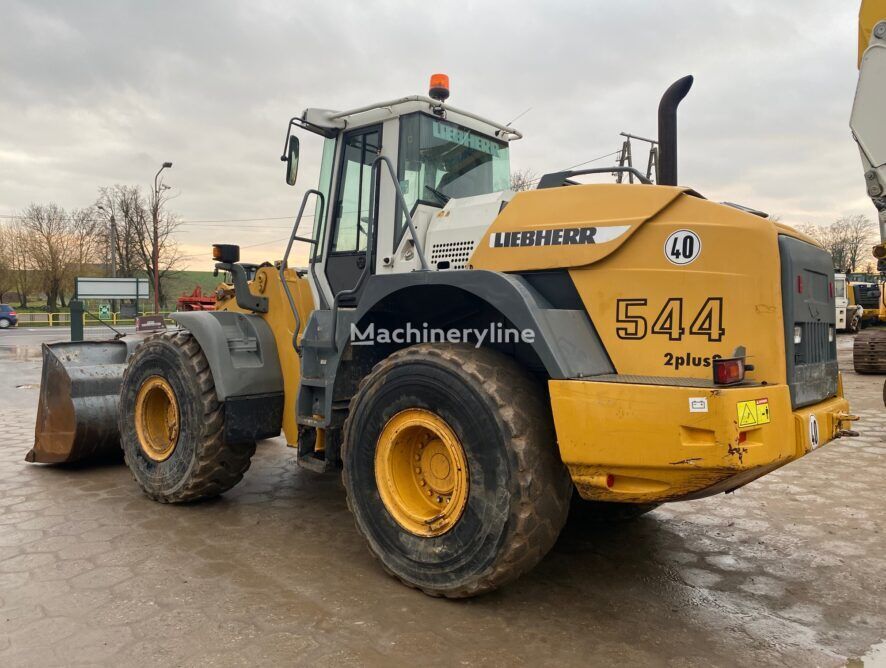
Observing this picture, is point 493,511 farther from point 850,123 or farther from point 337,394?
point 850,123

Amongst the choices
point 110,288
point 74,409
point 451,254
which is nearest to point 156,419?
point 74,409

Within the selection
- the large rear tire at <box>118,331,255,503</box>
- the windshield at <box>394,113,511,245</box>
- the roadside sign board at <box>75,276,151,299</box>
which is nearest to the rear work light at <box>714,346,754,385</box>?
the windshield at <box>394,113,511,245</box>

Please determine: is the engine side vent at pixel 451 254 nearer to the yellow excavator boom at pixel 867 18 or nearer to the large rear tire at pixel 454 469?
the large rear tire at pixel 454 469

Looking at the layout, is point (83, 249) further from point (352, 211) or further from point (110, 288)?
point (352, 211)

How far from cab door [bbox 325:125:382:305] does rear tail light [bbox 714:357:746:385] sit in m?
2.51

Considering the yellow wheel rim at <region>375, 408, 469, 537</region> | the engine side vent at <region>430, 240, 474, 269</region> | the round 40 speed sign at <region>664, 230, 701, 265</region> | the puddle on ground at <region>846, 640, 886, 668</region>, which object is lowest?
the puddle on ground at <region>846, 640, 886, 668</region>

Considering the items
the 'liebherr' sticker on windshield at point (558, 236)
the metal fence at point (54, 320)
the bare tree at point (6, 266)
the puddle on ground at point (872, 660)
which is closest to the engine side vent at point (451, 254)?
the 'liebherr' sticker on windshield at point (558, 236)

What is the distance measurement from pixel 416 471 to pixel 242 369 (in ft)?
5.65

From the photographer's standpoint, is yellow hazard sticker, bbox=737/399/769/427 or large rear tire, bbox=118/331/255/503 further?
large rear tire, bbox=118/331/255/503

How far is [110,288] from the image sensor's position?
74.5 feet

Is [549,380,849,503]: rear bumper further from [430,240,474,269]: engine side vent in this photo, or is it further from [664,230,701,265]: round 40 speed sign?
[430,240,474,269]: engine side vent

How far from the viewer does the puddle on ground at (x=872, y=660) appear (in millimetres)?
2822

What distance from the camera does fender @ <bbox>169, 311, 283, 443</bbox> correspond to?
4.61m

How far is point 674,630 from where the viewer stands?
3.10m
